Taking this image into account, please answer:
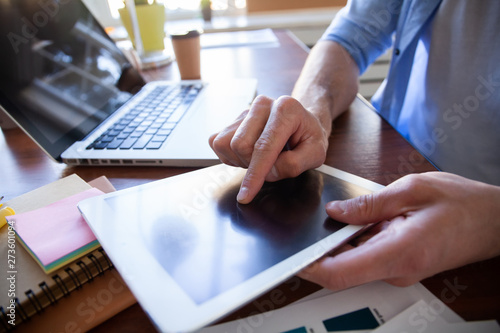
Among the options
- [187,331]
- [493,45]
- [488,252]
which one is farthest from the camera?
[493,45]

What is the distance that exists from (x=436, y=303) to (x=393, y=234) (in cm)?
8

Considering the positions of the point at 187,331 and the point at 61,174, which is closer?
the point at 187,331

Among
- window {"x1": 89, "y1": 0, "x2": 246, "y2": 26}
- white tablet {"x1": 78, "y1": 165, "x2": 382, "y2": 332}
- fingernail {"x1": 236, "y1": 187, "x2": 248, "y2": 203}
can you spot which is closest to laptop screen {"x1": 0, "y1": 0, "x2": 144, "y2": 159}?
white tablet {"x1": 78, "y1": 165, "x2": 382, "y2": 332}

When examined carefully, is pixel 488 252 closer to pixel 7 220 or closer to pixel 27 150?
pixel 7 220

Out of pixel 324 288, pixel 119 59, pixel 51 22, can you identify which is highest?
pixel 51 22

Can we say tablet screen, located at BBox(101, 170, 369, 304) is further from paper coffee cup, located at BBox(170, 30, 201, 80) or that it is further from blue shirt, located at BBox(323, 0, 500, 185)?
paper coffee cup, located at BBox(170, 30, 201, 80)

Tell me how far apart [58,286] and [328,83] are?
659 millimetres

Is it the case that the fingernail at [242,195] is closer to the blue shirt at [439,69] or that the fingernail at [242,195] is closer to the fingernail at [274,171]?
the fingernail at [274,171]

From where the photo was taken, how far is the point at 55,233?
35 centimetres

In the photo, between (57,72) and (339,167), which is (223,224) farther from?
(57,72)

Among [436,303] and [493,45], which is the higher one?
[493,45]

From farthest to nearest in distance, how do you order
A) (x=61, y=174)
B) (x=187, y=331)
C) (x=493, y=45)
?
(x=493, y=45), (x=61, y=174), (x=187, y=331)

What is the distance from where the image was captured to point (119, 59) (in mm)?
845

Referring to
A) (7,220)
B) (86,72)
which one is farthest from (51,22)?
(7,220)
